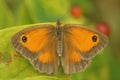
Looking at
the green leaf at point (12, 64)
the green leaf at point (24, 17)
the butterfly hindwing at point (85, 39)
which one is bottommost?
the green leaf at point (12, 64)

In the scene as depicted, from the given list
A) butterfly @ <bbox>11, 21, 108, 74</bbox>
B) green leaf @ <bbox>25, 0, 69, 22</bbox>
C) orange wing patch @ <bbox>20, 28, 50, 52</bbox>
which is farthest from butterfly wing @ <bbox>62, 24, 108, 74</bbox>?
green leaf @ <bbox>25, 0, 69, 22</bbox>

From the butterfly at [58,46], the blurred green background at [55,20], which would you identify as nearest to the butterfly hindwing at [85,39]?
the butterfly at [58,46]

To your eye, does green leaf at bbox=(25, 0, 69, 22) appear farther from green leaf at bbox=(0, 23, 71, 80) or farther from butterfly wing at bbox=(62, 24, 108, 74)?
green leaf at bbox=(0, 23, 71, 80)

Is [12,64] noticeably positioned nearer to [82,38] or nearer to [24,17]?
[82,38]

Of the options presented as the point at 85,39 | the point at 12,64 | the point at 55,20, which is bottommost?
the point at 12,64

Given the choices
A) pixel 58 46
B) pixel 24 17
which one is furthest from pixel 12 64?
pixel 24 17

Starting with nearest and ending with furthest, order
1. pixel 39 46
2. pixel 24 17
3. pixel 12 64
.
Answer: pixel 12 64 → pixel 39 46 → pixel 24 17

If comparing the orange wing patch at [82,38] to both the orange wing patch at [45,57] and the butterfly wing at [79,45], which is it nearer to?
the butterfly wing at [79,45]
